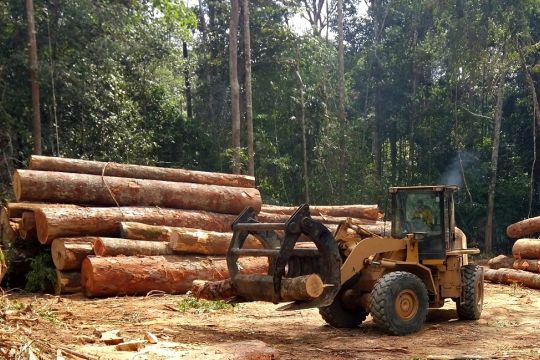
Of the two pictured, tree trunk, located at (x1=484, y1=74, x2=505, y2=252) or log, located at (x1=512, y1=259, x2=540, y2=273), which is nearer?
log, located at (x1=512, y1=259, x2=540, y2=273)

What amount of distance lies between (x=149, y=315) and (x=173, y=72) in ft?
71.3

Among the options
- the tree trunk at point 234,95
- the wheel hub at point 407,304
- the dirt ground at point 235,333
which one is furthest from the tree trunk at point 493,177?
the wheel hub at point 407,304

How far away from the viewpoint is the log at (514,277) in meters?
17.0

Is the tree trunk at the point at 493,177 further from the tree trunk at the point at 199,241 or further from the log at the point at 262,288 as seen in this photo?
the log at the point at 262,288

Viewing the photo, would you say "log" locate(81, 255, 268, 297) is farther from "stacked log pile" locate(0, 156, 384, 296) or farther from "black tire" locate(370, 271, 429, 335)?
"black tire" locate(370, 271, 429, 335)

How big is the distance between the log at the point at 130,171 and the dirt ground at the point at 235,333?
9.84 feet

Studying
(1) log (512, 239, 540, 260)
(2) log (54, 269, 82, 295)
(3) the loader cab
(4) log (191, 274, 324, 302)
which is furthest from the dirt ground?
(1) log (512, 239, 540, 260)

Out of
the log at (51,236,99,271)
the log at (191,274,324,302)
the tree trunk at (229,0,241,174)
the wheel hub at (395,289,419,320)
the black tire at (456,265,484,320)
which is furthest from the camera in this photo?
the tree trunk at (229,0,241,174)

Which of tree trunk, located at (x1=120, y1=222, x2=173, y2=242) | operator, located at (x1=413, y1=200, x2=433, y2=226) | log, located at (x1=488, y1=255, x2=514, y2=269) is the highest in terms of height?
operator, located at (x1=413, y1=200, x2=433, y2=226)

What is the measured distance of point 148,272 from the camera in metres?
13.7

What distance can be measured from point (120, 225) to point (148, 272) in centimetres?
140

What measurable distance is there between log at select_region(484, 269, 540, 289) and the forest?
735 cm

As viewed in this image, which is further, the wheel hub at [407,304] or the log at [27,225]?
the log at [27,225]

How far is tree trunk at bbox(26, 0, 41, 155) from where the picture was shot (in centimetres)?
1980
